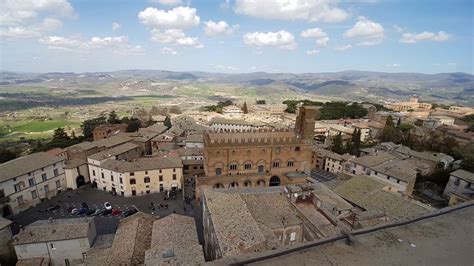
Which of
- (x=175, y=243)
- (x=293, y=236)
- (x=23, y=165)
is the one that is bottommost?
(x=293, y=236)

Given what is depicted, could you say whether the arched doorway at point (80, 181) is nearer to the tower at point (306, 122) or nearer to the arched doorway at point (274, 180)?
the arched doorway at point (274, 180)

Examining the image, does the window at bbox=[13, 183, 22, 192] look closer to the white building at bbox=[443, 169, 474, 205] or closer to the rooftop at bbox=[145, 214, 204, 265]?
the rooftop at bbox=[145, 214, 204, 265]

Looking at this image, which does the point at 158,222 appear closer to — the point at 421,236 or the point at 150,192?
the point at 150,192

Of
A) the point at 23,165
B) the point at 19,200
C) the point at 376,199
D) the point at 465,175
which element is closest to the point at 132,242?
the point at 19,200

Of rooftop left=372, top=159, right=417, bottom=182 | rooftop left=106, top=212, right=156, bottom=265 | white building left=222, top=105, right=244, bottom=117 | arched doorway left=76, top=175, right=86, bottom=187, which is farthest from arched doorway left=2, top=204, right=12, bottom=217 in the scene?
white building left=222, top=105, right=244, bottom=117

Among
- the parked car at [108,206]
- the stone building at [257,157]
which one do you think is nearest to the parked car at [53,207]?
the parked car at [108,206]

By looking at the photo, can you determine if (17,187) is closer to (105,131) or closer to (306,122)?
(105,131)

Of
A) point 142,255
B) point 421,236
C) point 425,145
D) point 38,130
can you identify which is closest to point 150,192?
point 142,255
